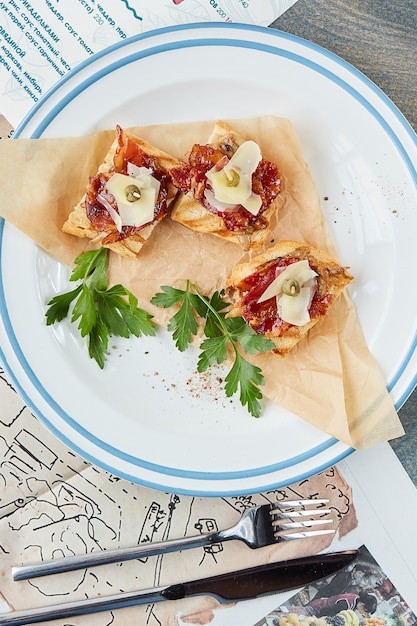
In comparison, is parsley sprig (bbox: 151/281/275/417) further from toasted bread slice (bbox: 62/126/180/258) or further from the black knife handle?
the black knife handle

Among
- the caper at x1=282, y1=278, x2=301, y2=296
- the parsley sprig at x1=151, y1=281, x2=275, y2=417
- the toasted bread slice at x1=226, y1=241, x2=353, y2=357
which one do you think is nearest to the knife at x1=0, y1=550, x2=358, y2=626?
the parsley sprig at x1=151, y1=281, x2=275, y2=417

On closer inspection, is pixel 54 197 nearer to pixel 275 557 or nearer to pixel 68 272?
pixel 68 272

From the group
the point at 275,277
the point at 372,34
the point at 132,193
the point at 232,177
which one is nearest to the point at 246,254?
the point at 275,277

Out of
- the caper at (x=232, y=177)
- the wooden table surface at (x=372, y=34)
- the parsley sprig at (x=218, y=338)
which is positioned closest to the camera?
the caper at (x=232, y=177)

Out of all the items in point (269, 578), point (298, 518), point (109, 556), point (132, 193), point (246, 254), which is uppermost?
point (132, 193)

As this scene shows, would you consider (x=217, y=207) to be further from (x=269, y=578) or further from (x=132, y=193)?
(x=269, y=578)

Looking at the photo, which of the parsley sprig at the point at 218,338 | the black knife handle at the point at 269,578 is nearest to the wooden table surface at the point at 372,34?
the parsley sprig at the point at 218,338

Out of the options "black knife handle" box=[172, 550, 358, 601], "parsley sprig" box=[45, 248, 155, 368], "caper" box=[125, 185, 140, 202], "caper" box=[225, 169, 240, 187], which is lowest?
"black knife handle" box=[172, 550, 358, 601]

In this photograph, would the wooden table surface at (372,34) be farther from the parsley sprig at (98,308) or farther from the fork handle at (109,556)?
the fork handle at (109,556)
